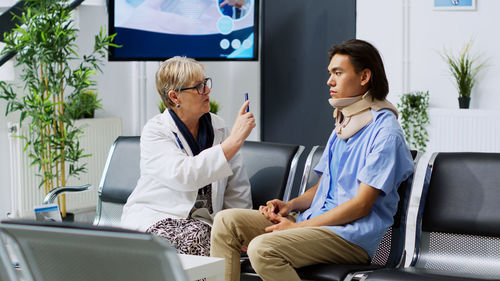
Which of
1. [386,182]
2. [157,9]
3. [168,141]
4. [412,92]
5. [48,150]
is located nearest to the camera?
[386,182]

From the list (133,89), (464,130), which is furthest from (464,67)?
(133,89)

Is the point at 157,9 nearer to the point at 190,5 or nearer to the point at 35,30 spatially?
the point at 190,5

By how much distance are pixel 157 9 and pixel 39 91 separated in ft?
4.08

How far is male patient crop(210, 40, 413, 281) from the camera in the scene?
8.91 feet

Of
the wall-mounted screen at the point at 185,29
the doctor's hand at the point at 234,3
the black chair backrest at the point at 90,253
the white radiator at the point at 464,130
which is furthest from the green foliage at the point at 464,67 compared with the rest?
the black chair backrest at the point at 90,253

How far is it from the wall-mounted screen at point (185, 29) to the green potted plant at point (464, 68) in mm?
1683

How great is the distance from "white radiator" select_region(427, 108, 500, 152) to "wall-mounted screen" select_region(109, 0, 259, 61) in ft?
5.46

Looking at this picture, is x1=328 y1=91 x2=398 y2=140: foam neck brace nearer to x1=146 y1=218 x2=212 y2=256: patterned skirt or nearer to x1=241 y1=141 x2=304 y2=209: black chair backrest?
x1=241 y1=141 x2=304 y2=209: black chair backrest

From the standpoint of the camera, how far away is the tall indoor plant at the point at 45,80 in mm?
5070

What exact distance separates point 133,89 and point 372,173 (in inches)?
159

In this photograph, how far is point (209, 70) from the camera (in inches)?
271

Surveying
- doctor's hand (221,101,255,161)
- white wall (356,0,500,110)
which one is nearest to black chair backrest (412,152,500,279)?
doctor's hand (221,101,255,161)

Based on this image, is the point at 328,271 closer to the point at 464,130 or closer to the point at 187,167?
the point at 187,167

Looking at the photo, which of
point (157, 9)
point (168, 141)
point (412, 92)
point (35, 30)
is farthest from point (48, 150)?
point (412, 92)
